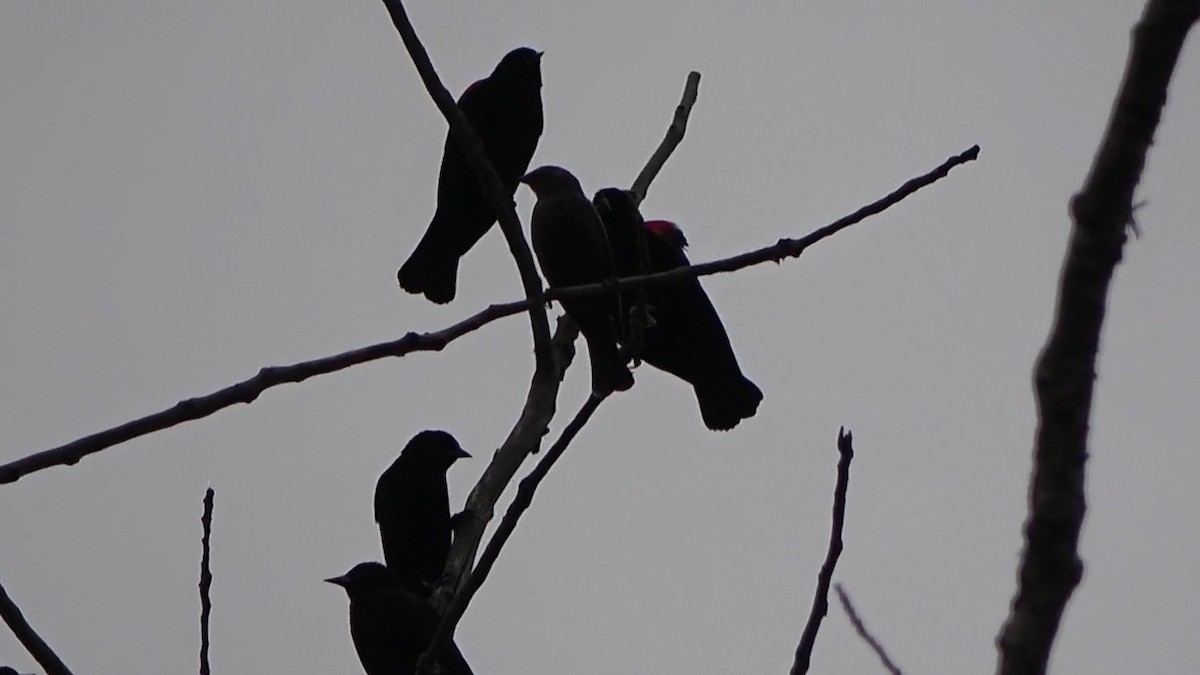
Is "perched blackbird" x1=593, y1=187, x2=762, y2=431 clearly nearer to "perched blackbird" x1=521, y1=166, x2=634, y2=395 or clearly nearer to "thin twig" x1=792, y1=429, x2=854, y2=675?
"perched blackbird" x1=521, y1=166, x2=634, y2=395

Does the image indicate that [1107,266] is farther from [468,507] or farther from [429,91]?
[468,507]

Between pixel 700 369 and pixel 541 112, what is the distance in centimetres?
145

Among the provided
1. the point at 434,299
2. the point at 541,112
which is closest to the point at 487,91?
the point at 541,112

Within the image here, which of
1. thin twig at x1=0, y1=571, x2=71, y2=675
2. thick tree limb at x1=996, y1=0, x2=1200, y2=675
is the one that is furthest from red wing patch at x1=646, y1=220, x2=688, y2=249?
thick tree limb at x1=996, y1=0, x2=1200, y2=675

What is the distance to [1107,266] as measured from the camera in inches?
40.6

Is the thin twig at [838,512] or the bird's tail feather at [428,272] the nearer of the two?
the thin twig at [838,512]

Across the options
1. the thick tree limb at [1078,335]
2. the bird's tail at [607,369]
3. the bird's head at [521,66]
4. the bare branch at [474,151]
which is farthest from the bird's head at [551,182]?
the thick tree limb at [1078,335]

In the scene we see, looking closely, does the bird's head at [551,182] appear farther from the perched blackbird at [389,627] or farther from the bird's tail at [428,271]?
the perched blackbird at [389,627]

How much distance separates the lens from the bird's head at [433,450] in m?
6.61

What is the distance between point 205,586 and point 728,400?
343 centimetres

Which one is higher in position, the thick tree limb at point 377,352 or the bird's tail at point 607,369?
the bird's tail at point 607,369

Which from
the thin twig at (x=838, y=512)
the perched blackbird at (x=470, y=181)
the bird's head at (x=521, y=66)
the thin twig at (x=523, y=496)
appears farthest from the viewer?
the bird's head at (x=521, y=66)

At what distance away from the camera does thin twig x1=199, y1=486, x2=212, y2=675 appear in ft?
8.07

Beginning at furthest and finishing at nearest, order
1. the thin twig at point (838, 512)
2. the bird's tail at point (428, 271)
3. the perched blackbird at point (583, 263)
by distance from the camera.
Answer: the bird's tail at point (428, 271) → the perched blackbird at point (583, 263) → the thin twig at point (838, 512)
